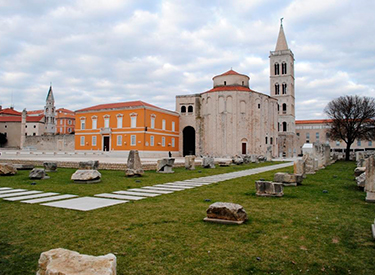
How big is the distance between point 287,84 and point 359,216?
61.6m

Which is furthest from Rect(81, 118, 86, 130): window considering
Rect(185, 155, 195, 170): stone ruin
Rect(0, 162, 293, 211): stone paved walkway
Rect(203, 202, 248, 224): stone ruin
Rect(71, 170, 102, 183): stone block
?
Rect(203, 202, 248, 224): stone ruin

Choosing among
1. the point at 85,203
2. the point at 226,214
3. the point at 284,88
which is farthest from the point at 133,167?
the point at 284,88

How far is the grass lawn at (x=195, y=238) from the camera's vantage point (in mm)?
3283

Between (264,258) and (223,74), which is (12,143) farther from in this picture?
(264,258)

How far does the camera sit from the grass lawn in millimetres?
3283

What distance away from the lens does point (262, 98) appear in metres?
46.8

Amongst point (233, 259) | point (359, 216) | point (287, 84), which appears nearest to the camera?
point (233, 259)

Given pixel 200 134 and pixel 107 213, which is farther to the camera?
pixel 200 134

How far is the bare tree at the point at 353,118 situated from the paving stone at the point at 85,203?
36.9m

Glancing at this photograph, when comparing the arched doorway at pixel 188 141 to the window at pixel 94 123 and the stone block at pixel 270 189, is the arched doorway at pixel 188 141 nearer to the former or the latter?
the window at pixel 94 123

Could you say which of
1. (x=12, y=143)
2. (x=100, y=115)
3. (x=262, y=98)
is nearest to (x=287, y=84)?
(x=262, y=98)

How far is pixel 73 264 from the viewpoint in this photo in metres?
2.40

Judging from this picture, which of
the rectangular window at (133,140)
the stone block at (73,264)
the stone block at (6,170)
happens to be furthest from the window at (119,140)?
the stone block at (73,264)

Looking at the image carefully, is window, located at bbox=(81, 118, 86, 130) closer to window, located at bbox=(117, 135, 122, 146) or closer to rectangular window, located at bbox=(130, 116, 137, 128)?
window, located at bbox=(117, 135, 122, 146)
